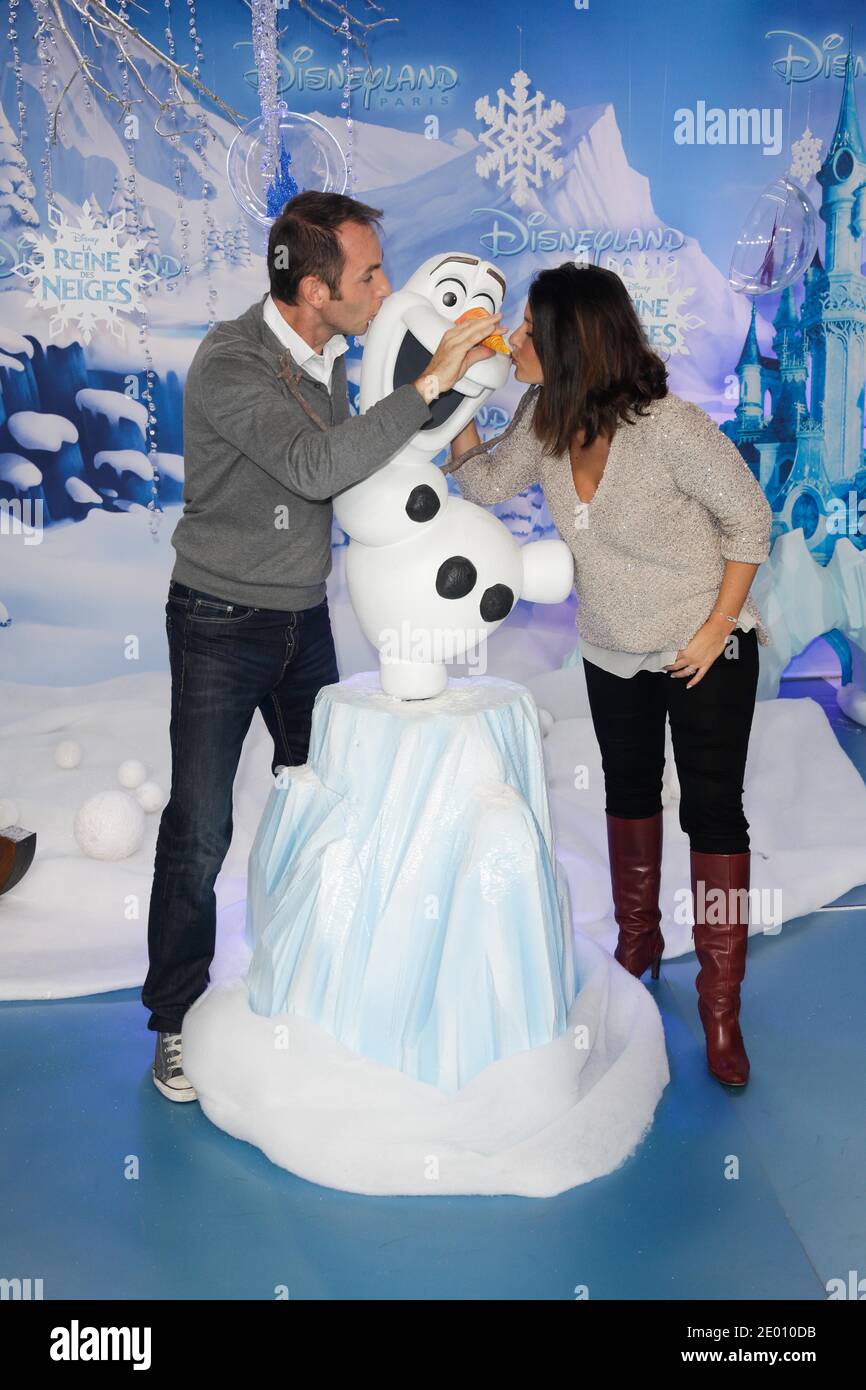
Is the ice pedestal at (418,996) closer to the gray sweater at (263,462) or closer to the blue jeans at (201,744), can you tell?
the blue jeans at (201,744)

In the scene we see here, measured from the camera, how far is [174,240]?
396cm

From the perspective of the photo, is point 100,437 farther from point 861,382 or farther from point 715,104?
point 861,382

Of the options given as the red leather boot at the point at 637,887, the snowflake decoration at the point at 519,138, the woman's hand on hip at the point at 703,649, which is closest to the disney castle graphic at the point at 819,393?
the snowflake decoration at the point at 519,138

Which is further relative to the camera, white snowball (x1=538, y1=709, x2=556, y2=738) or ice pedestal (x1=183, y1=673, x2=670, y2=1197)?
white snowball (x1=538, y1=709, x2=556, y2=738)

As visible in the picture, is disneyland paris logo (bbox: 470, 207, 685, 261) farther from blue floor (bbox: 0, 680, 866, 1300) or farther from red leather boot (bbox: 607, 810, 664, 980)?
blue floor (bbox: 0, 680, 866, 1300)

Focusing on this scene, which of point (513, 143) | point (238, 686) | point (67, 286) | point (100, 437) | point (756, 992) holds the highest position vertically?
point (513, 143)

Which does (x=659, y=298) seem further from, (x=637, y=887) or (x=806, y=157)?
(x=637, y=887)

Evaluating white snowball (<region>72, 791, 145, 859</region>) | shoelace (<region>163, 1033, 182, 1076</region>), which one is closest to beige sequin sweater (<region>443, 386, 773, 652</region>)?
shoelace (<region>163, 1033, 182, 1076</region>)

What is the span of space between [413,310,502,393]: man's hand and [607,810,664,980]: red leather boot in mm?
926

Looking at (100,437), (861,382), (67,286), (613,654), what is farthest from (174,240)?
(613,654)

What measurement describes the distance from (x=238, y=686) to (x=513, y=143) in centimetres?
268

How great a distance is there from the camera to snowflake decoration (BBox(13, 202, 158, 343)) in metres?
3.91

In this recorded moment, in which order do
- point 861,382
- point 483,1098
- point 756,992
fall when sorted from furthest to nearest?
point 861,382 < point 756,992 < point 483,1098

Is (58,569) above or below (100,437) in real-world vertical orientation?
below
